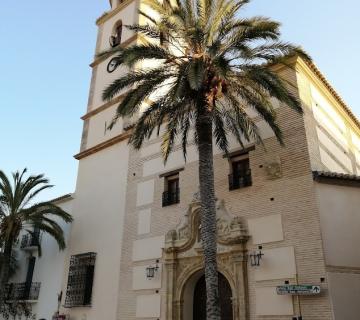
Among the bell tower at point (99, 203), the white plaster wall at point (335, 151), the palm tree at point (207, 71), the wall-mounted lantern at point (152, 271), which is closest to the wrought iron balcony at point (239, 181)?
the palm tree at point (207, 71)

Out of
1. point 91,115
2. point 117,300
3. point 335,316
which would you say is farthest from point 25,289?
point 335,316

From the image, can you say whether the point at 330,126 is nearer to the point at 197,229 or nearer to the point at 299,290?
the point at 197,229

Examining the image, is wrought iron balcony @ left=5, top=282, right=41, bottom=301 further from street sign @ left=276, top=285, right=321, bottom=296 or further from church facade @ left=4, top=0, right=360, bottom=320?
street sign @ left=276, top=285, right=321, bottom=296

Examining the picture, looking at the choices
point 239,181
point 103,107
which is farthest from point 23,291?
point 239,181

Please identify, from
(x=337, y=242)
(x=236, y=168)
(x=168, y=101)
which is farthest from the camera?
(x=236, y=168)

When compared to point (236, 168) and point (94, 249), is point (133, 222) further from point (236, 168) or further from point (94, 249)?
point (236, 168)

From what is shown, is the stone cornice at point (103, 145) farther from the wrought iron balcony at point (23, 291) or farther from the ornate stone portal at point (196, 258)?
the wrought iron balcony at point (23, 291)

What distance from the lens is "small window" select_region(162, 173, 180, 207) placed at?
52.6ft

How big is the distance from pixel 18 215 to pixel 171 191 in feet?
25.5

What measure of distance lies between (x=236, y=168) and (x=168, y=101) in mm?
3828

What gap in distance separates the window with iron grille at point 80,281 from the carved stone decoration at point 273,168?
8.86 meters

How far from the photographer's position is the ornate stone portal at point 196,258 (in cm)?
1266

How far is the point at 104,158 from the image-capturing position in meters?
20.3

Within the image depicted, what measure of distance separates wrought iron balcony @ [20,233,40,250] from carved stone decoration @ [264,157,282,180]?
1354cm
